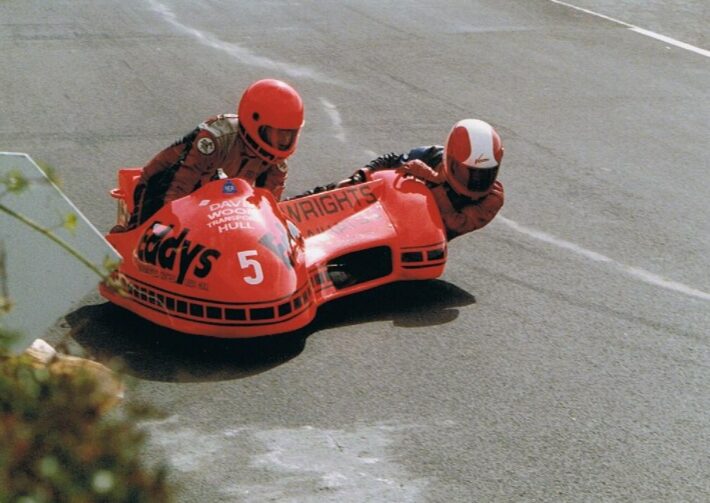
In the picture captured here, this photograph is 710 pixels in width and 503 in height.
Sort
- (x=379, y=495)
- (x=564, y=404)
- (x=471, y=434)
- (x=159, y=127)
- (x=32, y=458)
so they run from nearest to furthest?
(x=32, y=458) < (x=379, y=495) < (x=471, y=434) < (x=564, y=404) < (x=159, y=127)

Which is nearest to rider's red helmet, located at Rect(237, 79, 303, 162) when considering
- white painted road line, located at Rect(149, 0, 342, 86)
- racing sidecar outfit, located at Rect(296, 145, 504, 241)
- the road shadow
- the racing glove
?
racing sidecar outfit, located at Rect(296, 145, 504, 241)

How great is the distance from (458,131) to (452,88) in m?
5.93

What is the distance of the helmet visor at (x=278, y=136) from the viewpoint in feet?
23.8

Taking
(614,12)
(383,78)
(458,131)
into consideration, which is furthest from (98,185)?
(614,12)

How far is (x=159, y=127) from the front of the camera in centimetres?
1165

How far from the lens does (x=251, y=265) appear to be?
651 centimetres

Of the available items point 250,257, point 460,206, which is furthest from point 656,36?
point 250,257

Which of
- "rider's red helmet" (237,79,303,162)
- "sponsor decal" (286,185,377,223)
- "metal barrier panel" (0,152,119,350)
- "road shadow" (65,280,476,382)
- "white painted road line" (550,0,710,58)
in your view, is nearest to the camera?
"metal barrier panel" (0,152,119,350)

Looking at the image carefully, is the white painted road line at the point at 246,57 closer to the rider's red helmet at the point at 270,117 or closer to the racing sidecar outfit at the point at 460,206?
the racing sidecar outfit at the point at 460,206

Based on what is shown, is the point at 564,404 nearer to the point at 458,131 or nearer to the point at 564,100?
the point at 458,131

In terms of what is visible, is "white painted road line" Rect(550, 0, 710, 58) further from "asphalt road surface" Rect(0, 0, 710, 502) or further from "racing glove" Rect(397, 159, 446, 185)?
"racing glove" Rect(397, 159, 446, 185)

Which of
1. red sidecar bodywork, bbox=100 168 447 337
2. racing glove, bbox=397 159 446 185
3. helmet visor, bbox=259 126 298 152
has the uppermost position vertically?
helmet visor, bbox=259 126 298 152

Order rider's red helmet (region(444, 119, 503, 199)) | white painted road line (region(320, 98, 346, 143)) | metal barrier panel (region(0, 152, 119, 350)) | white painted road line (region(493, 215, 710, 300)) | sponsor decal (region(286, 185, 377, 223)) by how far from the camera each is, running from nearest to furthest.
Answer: metal barrier panel (region(0, 152, 119, 350)) < sponsor decal (region(286, 185, 377, 223)) < rider's red helmet (region(444, 119, 503, 199)) < white painted road line (region(493, 215, 710, 300)) < white painted road line (region(320, 98, 346, 143))

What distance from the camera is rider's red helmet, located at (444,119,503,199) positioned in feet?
25.3
